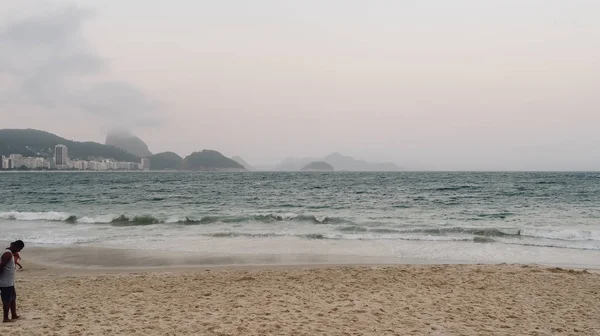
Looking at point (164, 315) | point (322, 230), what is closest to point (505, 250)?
point (322, 230)

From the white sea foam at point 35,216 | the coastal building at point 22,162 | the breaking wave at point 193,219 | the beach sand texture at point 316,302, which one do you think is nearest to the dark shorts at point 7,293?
the beach sand texture at point 316,302

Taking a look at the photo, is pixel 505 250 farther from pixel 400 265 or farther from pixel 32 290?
pixel 32 290

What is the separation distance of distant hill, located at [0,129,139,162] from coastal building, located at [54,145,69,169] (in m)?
2.69

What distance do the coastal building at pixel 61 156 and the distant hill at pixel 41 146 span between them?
2694 millimetres

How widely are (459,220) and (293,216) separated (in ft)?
33.4

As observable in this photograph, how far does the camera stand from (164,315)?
24.6 feet

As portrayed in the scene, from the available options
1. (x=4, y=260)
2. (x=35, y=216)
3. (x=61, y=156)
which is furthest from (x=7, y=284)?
(x=61, y=156)

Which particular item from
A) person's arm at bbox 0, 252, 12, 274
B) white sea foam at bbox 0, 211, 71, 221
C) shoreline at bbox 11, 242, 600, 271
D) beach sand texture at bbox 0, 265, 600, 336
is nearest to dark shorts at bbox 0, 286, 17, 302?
person's arm at bbox 0, 252, 12, 274

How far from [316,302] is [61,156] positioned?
649 ft

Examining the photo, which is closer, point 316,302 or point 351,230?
point 316,302

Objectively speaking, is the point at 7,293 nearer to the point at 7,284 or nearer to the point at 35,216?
the point at 7,284

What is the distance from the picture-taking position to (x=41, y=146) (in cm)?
17662

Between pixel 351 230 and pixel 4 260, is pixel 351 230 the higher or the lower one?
the lower one

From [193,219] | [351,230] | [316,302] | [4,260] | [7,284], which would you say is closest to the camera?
[4,260]
